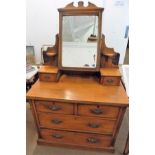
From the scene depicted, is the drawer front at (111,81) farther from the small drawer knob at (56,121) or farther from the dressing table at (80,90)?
the small drawer knob at (56,121)

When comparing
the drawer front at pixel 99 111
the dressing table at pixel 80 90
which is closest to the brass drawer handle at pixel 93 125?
the dressing table at pixel 80 90

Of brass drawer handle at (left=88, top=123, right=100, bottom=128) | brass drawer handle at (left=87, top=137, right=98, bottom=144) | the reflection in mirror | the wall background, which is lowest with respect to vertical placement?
brass drawer handle at (left=87, top=137, right=98, bottom=144)

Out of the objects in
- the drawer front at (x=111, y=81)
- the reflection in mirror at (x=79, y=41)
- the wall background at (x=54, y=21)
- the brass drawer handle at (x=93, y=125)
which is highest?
the wall background at (x=54, y=21)

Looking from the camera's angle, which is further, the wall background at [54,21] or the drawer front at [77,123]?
the wall background at [54,21]

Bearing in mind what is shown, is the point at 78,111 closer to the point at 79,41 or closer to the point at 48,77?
the point at 48,77

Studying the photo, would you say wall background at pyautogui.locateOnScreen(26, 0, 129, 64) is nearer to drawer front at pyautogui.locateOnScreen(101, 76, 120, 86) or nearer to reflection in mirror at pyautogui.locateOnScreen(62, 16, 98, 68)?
reflection in mirror at pyautogui.locateOnScreen(62, 16, 98, 68)

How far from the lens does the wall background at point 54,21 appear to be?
272 centimetres

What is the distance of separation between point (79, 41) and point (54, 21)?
1.46 m

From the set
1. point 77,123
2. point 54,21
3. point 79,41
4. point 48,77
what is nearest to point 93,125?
point 77,123

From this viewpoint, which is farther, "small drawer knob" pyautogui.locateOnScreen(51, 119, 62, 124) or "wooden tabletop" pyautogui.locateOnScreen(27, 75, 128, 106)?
"small drawer knob" pyautogui.locateOnScreen(51, 119, 62, 124)

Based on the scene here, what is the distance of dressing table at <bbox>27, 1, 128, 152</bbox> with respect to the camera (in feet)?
4.36

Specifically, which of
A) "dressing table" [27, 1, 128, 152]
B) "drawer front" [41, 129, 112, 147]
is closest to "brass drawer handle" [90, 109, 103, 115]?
"dressing table" [27, 1, 128, 152]
